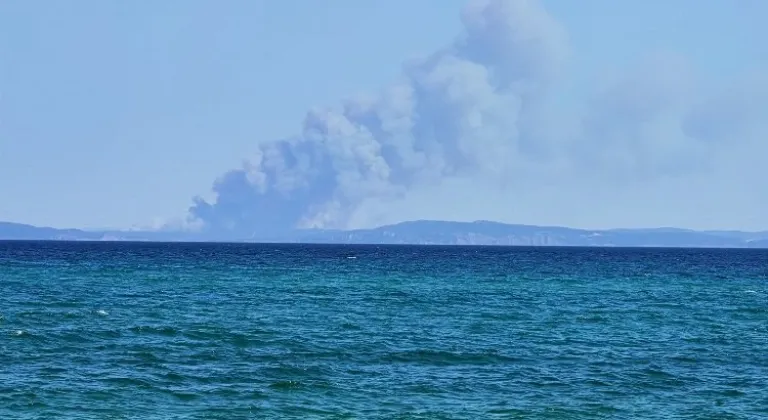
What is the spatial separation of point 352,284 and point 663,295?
27.2 m

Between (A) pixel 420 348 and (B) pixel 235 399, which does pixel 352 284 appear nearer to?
(A) pixel 420 348

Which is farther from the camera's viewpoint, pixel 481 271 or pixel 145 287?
pixel 481 271

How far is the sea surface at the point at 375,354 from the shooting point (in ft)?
112

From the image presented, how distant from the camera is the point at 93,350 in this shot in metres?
44.4

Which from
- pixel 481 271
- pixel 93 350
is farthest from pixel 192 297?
pixel 481 271

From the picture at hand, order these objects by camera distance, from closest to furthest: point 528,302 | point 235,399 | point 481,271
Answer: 1. point 235,399
2. point 528,302
3. point 481,271

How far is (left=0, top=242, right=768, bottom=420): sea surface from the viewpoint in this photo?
112 feet

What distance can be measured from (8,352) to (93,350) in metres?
3.47

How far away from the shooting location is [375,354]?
44.9m

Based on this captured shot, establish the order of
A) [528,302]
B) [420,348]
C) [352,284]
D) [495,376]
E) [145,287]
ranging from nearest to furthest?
[495,376] < [420,348] < [528,302] < [145,287] < [352,284]

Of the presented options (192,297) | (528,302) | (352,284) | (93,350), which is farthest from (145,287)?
(93,350)

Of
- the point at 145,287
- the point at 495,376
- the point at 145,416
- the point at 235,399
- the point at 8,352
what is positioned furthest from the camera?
the point at 145,287

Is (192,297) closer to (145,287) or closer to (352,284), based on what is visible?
(145,287)

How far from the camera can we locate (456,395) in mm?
36031
